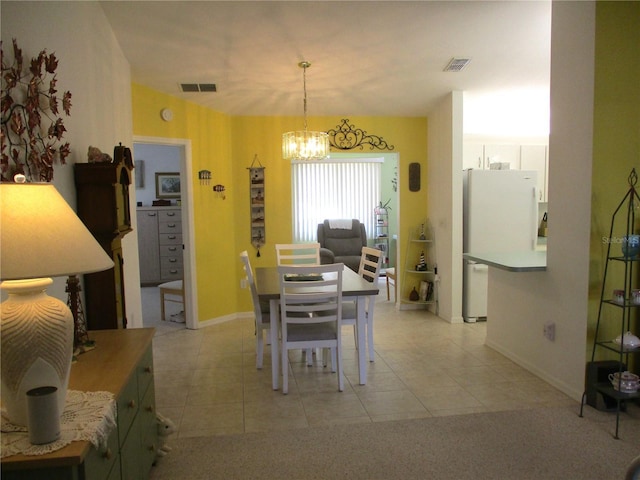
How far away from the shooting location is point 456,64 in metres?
3.74

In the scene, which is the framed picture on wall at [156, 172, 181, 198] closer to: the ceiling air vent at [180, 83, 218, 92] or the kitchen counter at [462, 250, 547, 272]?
the ceiling air vent at [180, 83, 218, 92]

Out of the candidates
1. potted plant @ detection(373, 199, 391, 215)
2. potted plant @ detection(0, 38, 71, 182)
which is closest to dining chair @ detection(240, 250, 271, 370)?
potted plant @ detection(0, 38, 71, 182)

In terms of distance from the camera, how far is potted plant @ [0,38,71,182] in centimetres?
153

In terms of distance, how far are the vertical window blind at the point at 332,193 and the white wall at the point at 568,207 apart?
5.06 metres

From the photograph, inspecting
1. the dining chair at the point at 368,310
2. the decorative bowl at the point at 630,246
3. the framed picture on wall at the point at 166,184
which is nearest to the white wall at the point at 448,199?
the dining chair at the point at 368,310

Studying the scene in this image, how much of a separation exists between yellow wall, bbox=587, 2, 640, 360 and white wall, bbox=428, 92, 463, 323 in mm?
2009

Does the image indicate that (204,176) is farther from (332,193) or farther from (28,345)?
(28,345)

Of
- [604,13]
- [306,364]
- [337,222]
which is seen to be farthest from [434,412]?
[337,222]

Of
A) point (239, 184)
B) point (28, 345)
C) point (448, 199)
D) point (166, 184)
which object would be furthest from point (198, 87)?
point (166, 184)

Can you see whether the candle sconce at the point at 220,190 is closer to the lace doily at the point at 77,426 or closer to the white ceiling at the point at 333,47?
the white ceiling at the point at 333,47

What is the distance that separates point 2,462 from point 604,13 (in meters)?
3.41

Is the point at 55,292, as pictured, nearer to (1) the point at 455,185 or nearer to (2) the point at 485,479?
(2) the point at 485,479

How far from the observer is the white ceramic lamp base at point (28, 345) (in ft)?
3.59

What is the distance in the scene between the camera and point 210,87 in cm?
415
